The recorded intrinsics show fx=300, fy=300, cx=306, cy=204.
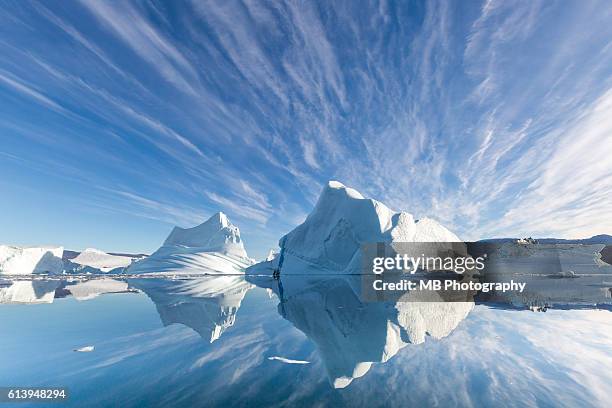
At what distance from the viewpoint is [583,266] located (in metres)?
76.1

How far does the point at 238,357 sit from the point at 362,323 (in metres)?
5.63

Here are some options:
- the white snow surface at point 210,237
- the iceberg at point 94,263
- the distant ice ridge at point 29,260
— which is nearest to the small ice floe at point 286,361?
the distant ice ridge at point 29,260

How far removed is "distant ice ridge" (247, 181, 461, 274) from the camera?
58938 millimetres

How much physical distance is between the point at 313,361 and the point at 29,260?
9907cm

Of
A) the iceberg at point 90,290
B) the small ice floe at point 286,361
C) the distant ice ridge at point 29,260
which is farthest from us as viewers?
the distant ice ridge at point 29,260

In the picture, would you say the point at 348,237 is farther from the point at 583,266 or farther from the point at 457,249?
the point at 583,266

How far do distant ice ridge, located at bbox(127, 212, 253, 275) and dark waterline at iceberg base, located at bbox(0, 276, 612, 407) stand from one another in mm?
70456

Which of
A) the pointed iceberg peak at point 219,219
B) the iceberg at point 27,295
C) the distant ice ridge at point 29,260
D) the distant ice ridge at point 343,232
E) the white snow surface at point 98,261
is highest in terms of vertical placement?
the pointed iceberg peak at point 219,219

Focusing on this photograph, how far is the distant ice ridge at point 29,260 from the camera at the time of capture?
71.4m

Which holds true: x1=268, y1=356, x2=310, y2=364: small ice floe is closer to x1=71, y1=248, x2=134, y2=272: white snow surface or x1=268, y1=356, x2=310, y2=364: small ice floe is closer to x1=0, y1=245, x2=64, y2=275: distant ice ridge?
x1=0, y1=245, x2=64, y2=275: distant ice ridge

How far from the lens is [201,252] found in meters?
93.6

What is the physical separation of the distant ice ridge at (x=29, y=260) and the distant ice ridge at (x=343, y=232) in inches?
2547

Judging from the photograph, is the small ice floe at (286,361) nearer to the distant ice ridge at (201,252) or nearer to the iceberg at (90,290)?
the iceberg at (90,290)

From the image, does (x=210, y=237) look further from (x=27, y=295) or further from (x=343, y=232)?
(x=27, y=295)
